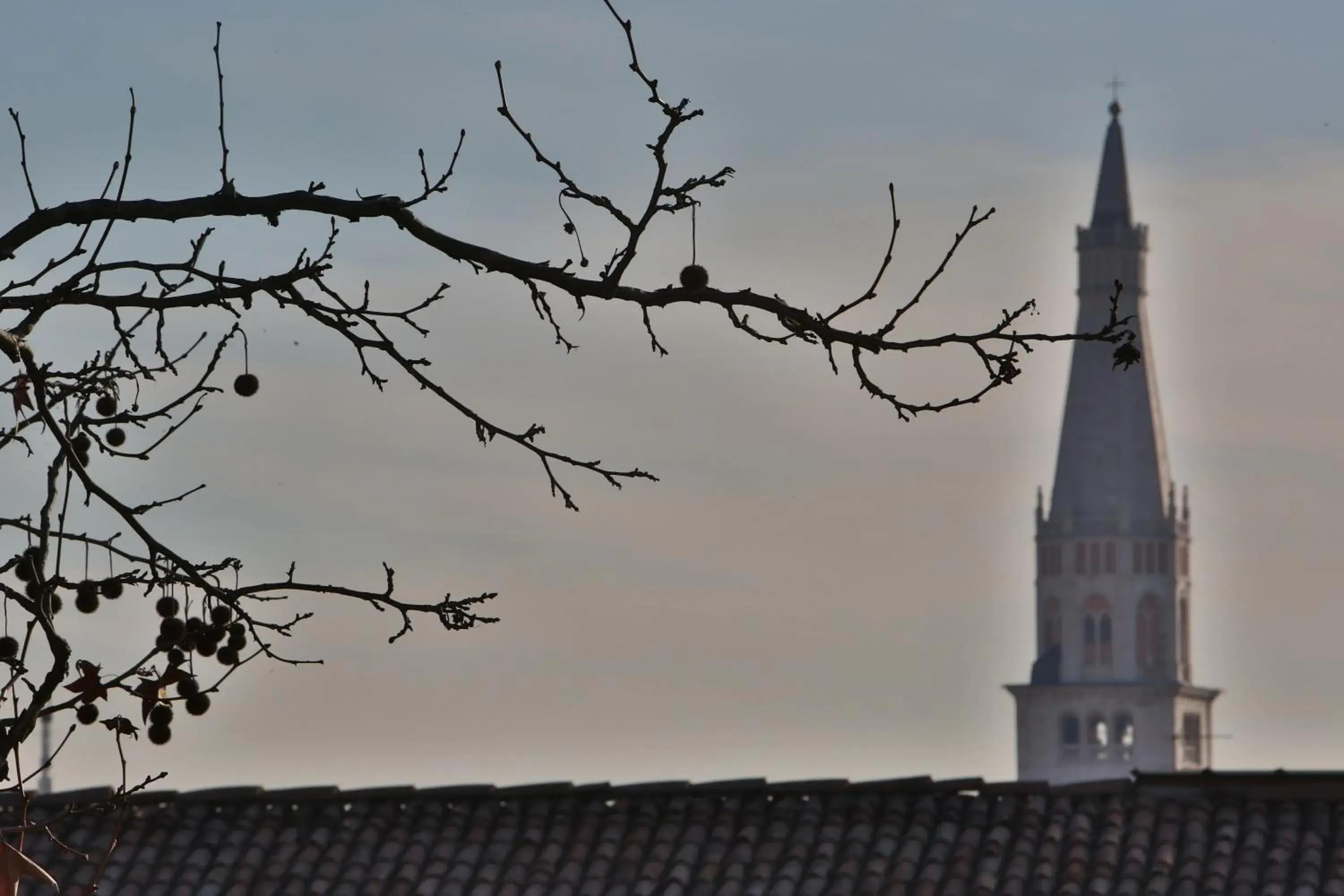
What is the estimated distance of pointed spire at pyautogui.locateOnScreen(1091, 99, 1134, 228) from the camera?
140 metres

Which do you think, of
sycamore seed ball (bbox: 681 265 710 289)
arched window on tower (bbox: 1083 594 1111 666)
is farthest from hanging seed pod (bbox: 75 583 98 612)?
arched window on tower (bbox: 1083 594 1111 666)

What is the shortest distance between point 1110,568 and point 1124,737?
809cm

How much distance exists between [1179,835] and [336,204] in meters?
14.1

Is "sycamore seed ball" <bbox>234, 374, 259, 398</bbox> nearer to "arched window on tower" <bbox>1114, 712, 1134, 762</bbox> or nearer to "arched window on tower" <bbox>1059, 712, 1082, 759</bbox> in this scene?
"arched window on tower" <bbox>1059, 712, 1082, 759</bbox>

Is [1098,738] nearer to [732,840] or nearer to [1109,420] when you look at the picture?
[1109,420]

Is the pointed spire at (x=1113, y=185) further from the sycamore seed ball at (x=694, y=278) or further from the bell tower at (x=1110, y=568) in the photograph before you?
the sycamore seed ball at (x=694, y=278)

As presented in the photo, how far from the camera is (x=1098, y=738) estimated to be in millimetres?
138125

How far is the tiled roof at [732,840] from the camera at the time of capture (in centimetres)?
1755

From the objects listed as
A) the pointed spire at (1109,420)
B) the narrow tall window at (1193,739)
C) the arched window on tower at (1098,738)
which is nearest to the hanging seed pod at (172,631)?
the narrow tall window at (1193,739)

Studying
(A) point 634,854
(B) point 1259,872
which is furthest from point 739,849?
(B) point 1259,872

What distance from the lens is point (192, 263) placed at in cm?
478

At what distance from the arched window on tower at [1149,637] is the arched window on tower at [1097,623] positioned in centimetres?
135

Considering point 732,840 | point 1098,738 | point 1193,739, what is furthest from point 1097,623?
point 732,840

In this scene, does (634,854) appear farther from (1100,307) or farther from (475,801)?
(1100,307)
